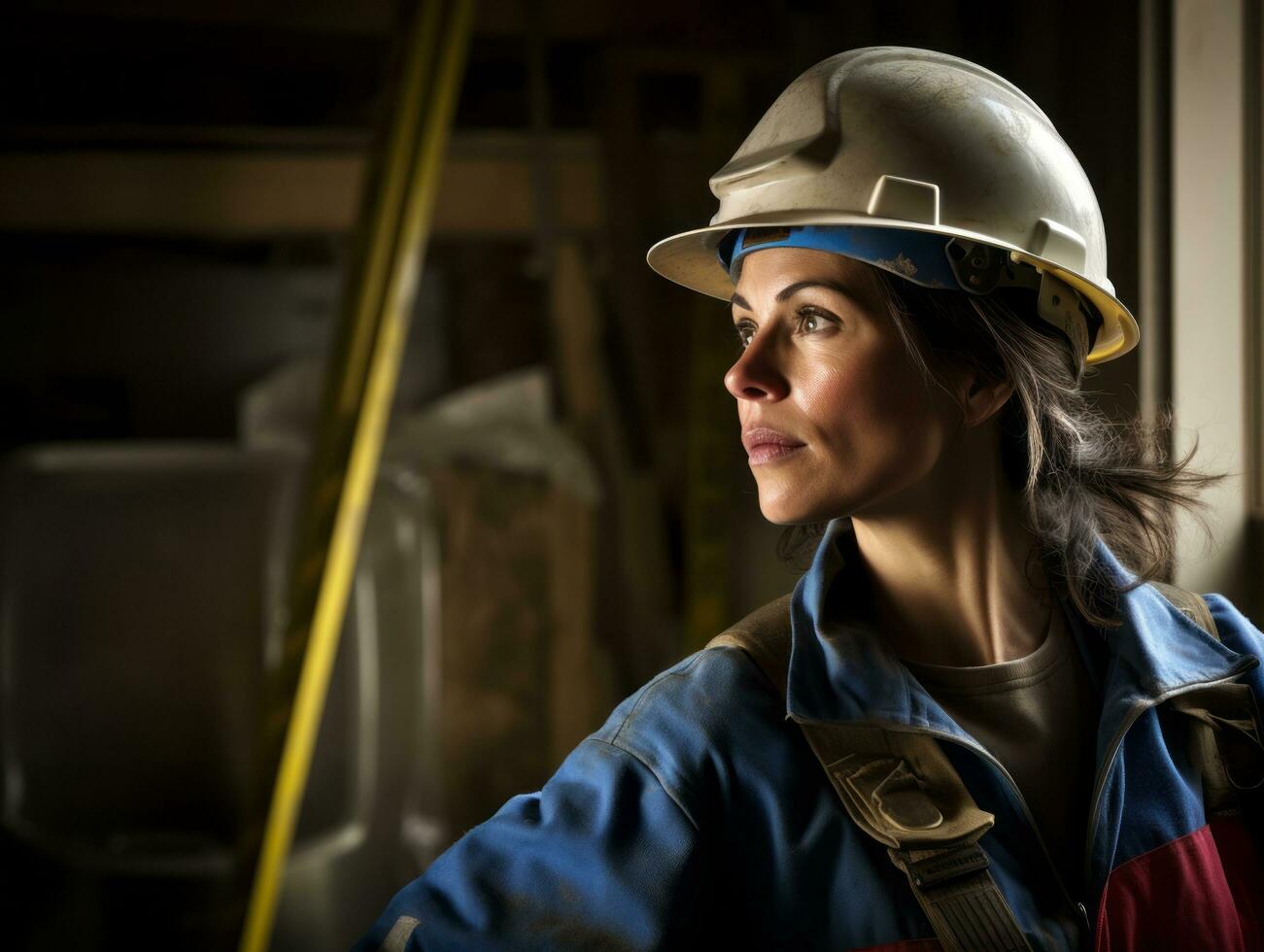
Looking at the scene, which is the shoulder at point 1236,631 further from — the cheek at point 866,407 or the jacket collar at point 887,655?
the cheek at point 866,407

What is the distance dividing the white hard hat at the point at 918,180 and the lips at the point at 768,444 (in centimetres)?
17

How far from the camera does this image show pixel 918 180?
42.9 inches

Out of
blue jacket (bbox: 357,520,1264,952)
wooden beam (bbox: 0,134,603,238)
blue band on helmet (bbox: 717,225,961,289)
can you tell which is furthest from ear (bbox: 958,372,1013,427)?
wooden beam (bbox: 0,134,603,238)

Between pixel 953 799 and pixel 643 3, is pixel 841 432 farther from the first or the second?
pixel 643 3

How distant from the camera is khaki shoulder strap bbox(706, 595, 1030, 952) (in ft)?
3.20

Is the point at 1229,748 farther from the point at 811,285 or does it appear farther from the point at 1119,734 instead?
the point at 811,285

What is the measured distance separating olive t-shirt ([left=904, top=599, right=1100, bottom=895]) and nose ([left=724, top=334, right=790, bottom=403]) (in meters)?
0.28

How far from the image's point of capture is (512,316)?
383cm

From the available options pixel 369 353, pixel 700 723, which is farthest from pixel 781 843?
pixel 369 353

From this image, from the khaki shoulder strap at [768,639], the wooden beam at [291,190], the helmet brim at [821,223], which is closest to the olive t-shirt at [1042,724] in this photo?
the khaki shoulder strap at [768,639]

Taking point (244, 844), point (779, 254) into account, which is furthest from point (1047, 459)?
point (244, 844)

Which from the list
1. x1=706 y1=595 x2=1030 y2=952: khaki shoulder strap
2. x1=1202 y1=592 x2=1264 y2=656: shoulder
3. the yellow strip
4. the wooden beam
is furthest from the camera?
the wooden beam

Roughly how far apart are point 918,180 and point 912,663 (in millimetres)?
438

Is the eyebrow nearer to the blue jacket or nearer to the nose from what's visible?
the nose
